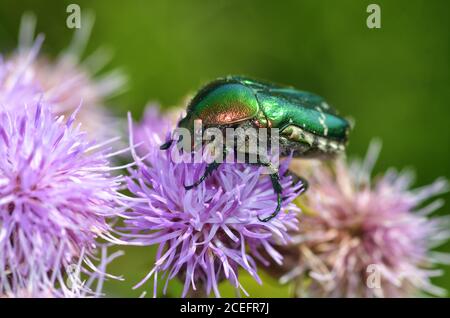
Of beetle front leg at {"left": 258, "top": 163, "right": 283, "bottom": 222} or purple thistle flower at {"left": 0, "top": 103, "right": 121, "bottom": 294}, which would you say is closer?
purple thistle flower at {"left": 0, "top": 103, "right": 121, "bottom": 294}

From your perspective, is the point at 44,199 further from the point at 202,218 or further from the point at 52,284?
the point at 202,218

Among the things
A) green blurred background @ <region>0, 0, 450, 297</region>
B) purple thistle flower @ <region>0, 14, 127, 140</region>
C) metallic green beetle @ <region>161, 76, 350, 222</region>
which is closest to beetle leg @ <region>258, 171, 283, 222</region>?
metallic green beetle @ <region>161, 76, 350, 222</region>

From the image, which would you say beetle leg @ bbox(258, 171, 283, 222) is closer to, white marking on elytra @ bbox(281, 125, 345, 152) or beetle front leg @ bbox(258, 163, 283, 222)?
beetle front leg @ bbox(258, 163, 283, 222)

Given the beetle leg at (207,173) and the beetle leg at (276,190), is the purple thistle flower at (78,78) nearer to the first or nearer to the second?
the beetle leg at (207,173)

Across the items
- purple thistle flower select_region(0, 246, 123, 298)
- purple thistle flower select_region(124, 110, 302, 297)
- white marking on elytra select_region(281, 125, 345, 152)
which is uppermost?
white marking on elytra select_region(281, 125, 345, 152)

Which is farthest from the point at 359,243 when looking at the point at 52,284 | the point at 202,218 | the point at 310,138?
the point at 52,284
